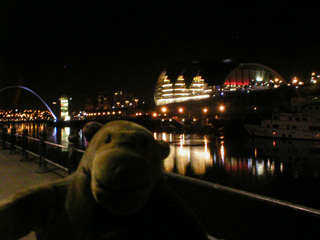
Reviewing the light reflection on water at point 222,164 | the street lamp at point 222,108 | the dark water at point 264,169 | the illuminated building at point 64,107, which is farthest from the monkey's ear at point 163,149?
the illuminated building at point 64,107

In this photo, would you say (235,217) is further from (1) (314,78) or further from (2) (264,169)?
(1) (314,78)

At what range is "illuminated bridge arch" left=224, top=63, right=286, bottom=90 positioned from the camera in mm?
101000

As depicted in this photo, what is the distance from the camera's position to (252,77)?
352 ft

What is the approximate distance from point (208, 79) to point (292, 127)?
210 ft

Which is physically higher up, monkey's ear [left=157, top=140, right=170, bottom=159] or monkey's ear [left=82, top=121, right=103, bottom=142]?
monkey's ear [left=82, top=121, right=103, bottom=142]

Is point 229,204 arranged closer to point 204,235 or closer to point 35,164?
point 35,164

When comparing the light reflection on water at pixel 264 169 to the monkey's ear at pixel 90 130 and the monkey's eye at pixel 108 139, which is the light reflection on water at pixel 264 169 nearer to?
the monkey's ear at pixel 90 130

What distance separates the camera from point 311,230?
11.6 metres

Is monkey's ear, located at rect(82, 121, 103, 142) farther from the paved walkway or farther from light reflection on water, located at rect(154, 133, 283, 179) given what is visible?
light reflection on water, located at rect(154, 133, 283, 179)

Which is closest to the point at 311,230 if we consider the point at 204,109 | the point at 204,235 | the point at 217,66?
the point at 204,235

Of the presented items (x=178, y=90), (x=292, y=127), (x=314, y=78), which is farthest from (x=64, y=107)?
(x=292, y=127)

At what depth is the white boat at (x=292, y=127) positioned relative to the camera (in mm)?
40531

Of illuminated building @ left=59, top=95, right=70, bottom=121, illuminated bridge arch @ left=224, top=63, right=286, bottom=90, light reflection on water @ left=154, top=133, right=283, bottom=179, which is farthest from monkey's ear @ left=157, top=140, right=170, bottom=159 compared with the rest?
illuminated building @ left=59, top=95, right=70, bottom=121

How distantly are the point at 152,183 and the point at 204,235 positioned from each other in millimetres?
445
